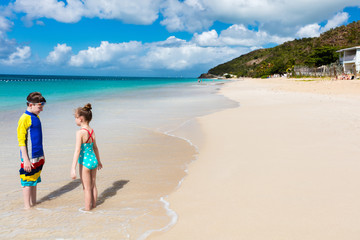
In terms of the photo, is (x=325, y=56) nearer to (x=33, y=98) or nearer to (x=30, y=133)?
(x=33, y=98)

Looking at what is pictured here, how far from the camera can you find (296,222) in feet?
10.3

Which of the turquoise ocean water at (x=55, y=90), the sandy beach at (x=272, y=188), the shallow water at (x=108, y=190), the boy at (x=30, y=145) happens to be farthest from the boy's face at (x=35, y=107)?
the turquoise ocean water at (x=55, y=90)

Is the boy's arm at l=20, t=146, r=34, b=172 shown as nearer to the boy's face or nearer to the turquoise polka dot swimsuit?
the boy's face

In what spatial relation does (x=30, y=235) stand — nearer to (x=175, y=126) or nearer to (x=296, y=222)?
(x=296, y=222)

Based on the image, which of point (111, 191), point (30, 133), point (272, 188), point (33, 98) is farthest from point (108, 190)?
point (272, 188)

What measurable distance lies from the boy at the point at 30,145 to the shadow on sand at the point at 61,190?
0.39 metres

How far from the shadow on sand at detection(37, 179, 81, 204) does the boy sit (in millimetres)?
385

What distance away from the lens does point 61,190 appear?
4.46m

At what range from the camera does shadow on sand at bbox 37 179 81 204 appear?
4.15 metres

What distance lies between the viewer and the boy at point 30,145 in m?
3.55

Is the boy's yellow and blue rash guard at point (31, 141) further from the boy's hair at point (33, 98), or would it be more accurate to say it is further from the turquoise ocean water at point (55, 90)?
the turquoise ocean water at point (55, 90)

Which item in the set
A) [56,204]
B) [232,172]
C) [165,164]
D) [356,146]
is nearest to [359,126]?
[356,146]

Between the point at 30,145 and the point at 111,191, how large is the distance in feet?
4.79

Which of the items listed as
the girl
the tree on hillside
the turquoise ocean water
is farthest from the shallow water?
the tree on hillside
